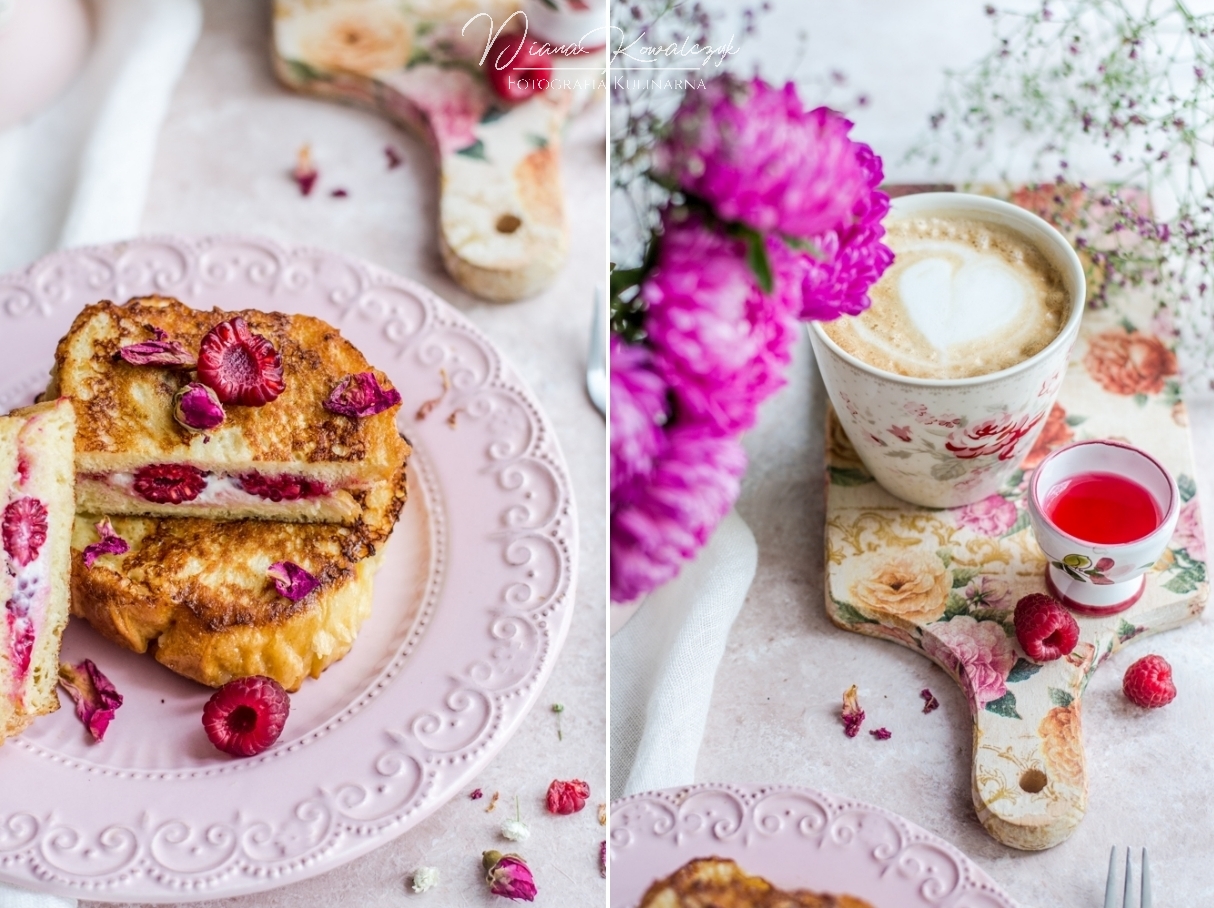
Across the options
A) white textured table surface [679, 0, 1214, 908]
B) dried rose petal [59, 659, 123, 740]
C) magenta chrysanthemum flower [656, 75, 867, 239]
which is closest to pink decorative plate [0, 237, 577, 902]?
dried rose petal [59, 659, 123, 740]

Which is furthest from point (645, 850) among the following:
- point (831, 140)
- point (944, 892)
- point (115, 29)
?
point (115, 29)

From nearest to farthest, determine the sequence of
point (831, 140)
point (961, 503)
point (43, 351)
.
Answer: point (831, 140) → point (961, 503) → point (43, 351)

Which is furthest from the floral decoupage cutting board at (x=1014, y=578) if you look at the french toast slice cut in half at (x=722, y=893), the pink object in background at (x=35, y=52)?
the pink object in background at (x=35, y=52)

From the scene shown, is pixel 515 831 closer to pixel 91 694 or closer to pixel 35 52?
pixel 91 694

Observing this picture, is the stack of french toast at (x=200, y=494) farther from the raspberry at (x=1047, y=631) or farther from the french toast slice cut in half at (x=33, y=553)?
the raspberry at (x=1047, y=631)

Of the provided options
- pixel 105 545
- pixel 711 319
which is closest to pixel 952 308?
pixel 711 319

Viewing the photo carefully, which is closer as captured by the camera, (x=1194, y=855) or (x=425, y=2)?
(x=1194, y=855)

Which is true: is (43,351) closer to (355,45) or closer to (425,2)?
(355,45)
